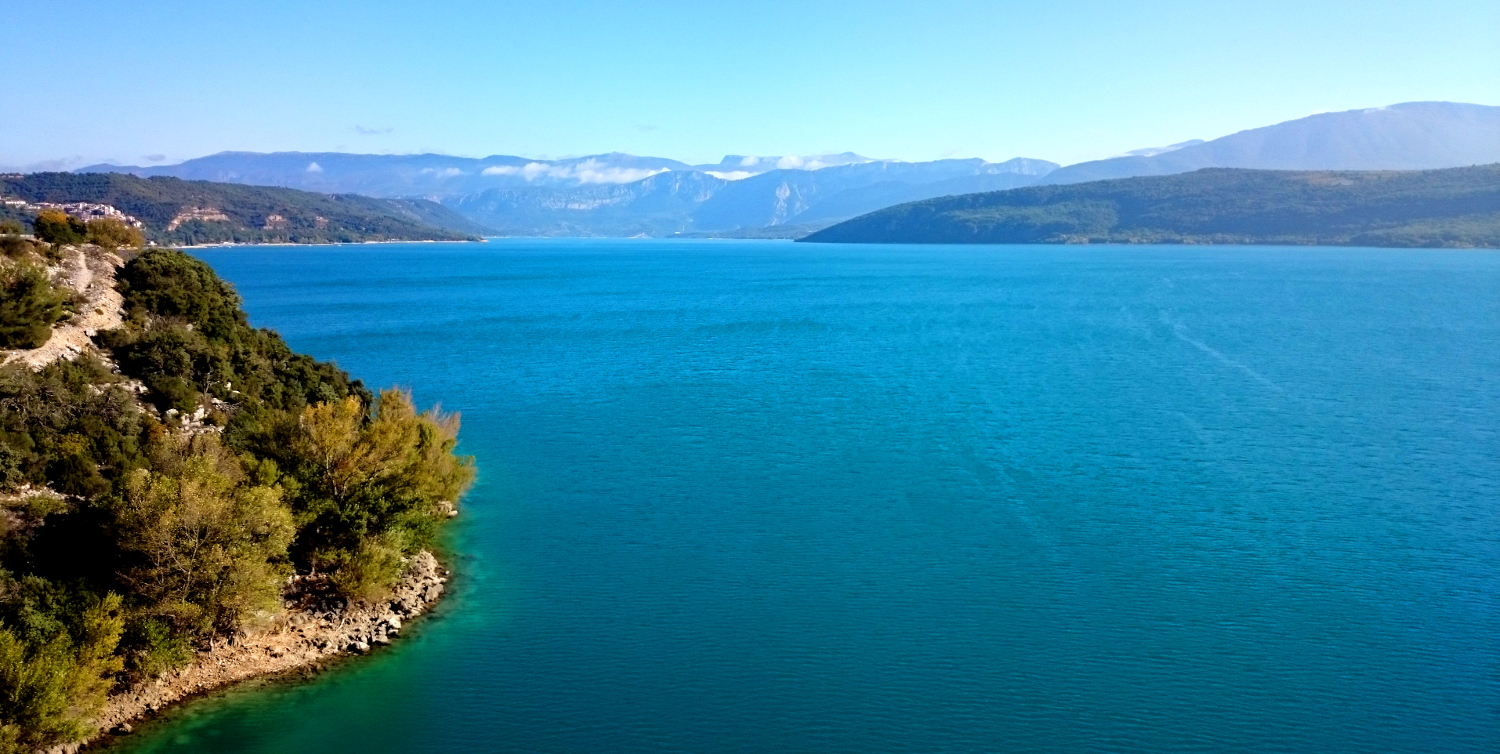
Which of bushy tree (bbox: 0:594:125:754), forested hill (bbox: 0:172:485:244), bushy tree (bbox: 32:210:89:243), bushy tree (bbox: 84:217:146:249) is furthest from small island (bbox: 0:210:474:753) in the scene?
forested hill (bbox: 0:172:485:244)

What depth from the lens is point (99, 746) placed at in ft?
50.3

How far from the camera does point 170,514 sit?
16.5 m

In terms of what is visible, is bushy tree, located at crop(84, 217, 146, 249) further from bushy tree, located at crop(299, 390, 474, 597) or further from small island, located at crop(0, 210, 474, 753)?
bushy tree, located at crop(299, 390, 474, 597)

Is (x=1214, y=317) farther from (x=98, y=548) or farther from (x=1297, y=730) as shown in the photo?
(x=98, y=548)

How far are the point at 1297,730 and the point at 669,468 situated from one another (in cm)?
1933

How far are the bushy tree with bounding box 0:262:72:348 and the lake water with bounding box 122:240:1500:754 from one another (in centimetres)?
1170

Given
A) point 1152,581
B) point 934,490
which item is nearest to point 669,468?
point 934,490

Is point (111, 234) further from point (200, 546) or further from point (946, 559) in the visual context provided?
point (946, 559)

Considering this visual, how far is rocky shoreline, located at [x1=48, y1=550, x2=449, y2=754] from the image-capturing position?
16.2 metres

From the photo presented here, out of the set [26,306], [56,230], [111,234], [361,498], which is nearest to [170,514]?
[361,498]

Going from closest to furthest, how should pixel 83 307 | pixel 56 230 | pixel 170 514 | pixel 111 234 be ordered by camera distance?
pixel 170 514 < pixel 83 307 < pixel 56 230 < pixel 111 234

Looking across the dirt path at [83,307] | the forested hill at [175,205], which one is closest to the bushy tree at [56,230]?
the dirt path at [83,307]

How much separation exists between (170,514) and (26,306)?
40.6 ft

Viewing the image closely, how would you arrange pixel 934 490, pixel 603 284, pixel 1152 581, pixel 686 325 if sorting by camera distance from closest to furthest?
pixel 1152 581, pixel 934 490, pixel 686 325, pixel 603 284
